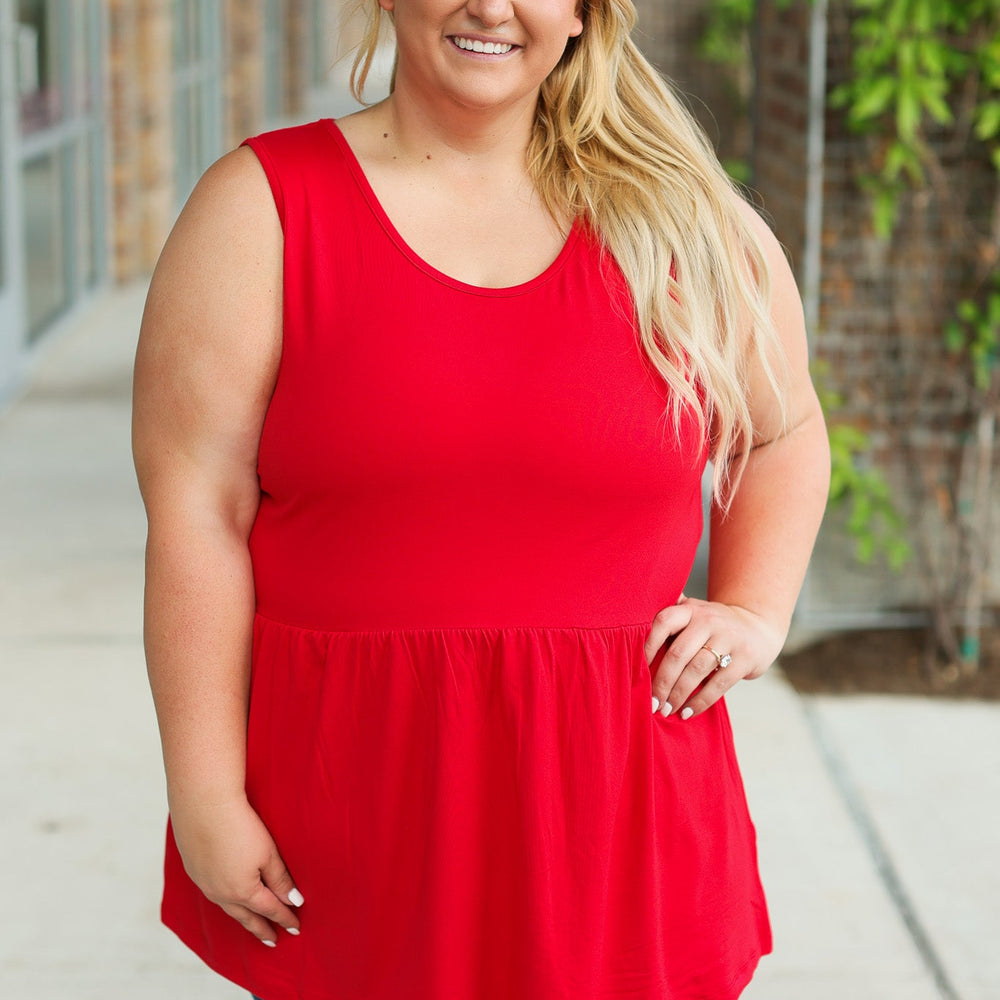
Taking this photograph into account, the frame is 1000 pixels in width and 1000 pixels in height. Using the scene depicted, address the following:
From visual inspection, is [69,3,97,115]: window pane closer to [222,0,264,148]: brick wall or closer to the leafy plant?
[222,0,264,148]: brick wall

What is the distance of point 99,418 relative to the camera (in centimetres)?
616

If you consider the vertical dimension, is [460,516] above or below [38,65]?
below

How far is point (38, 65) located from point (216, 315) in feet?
21.7

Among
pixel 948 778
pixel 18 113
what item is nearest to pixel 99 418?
pixel 18 113

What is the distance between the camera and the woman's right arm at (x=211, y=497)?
129 cm

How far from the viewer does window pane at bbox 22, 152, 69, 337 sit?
23.4 feet

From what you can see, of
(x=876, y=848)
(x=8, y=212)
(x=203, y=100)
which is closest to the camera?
(x=876, y=848)

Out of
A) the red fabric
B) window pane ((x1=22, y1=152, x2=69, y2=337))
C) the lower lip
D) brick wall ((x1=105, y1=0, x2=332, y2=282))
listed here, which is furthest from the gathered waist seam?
brick wall ((x1=105, y1=0, x2=332, y2=282))

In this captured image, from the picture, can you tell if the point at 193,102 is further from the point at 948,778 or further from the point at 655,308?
the point at 655,308

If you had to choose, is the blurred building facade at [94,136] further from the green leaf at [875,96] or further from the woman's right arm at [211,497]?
the woman's right arm at [211,497]

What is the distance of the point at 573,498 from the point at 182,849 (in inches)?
21.2

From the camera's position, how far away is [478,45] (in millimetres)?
1321

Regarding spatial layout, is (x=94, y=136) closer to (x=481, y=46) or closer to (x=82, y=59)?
(x=82, y=59)

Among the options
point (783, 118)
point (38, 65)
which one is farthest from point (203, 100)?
point (783, 118)
